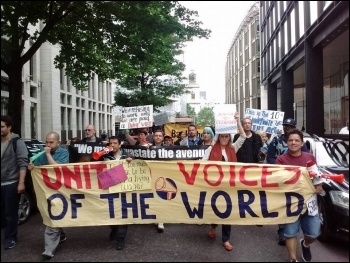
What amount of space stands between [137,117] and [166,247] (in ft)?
12.8

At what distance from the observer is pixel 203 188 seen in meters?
5.27

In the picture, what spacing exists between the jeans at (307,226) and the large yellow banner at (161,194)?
378mm

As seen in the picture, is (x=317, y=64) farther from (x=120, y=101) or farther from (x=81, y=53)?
(x=120, y=101)

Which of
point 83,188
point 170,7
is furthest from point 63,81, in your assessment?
point 83,188

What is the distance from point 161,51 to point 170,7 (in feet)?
8.42

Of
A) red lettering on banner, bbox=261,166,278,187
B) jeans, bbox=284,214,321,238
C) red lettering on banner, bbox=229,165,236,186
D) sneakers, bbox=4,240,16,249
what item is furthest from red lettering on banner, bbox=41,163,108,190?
jeans, bbox=284,214,321,238

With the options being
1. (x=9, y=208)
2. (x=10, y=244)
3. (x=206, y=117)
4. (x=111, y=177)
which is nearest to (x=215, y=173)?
(x=111, y=177)

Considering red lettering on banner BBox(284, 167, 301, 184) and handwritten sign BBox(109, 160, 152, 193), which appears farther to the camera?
handwritten sign BBox(109, 160, 152, 193)

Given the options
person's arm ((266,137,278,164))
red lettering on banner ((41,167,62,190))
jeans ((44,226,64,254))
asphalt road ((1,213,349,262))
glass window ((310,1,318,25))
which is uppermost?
glass window ((310,1,318,25))

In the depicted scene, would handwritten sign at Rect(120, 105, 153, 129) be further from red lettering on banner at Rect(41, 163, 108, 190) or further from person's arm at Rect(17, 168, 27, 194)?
person's arm at Rect(17, 168, 27, 194)

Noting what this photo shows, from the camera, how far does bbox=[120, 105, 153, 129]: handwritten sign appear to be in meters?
8.44

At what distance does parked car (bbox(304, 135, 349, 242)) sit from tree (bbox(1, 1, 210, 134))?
13.7 feet

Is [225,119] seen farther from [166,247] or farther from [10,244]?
[10,244]

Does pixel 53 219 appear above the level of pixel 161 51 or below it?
below
